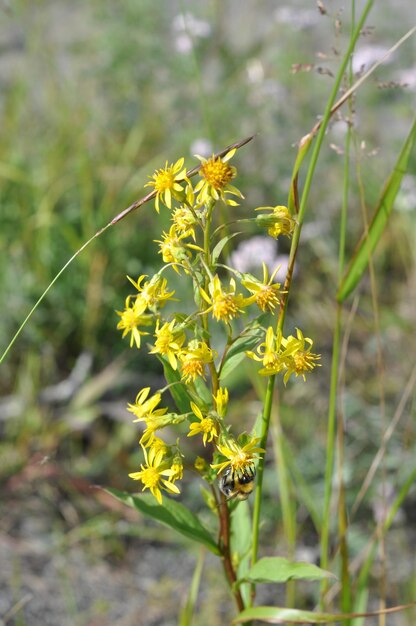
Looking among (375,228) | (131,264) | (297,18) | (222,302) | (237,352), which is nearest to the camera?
(222,302)

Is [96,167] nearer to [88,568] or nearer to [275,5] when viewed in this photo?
[88,568]

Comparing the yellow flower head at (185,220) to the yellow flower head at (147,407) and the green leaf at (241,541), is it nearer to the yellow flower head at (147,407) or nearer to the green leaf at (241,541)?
the yellow flower head at (147,407)

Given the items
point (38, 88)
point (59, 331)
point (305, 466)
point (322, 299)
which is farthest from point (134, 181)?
point (38, 88)

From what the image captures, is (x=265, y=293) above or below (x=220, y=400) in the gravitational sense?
above

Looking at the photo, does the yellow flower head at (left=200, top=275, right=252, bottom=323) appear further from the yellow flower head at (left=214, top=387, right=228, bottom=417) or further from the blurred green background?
the blurred green background

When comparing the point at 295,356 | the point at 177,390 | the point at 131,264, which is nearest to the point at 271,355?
the point at 295,356

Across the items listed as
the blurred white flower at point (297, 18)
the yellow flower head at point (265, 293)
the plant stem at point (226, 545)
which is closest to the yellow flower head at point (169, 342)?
the yellow flower head at point (265, 293)

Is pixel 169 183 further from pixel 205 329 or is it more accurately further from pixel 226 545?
pixel 226 545
